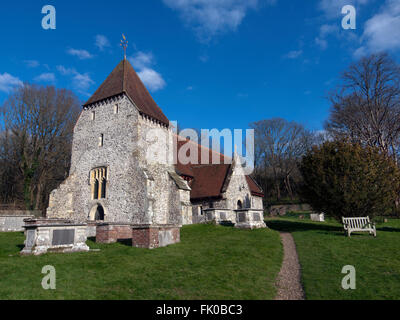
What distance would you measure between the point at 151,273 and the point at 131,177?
1270cm

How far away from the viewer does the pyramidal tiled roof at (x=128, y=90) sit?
866 inches

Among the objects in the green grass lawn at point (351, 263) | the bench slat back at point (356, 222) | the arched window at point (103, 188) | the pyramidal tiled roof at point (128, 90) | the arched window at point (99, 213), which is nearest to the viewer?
the green grass lawn at point (351, 263)

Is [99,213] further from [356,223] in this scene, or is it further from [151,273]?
[356,223]

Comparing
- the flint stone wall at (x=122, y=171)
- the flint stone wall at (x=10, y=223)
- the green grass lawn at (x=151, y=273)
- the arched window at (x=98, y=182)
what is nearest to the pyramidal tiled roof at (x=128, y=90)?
the flint stone wall at (x=122, y=171)

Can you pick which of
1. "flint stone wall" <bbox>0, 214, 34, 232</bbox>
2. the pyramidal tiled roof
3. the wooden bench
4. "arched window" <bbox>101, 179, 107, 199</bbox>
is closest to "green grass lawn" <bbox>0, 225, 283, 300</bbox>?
the wooden bench

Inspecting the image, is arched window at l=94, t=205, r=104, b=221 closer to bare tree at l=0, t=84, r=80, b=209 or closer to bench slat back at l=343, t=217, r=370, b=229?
bare tree at l=0, t=84, r=80, b=209

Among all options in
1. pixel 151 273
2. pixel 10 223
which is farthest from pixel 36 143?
pixel 151 273

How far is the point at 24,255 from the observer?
9609 millimetres

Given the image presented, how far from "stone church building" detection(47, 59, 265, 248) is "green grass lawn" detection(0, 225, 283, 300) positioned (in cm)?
738

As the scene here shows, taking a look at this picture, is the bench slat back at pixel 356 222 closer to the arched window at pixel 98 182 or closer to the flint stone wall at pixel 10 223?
the arched window at pixel 98 182

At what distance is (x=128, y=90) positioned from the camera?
2214cm

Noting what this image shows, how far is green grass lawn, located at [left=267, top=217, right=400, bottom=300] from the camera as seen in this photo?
6.42m
